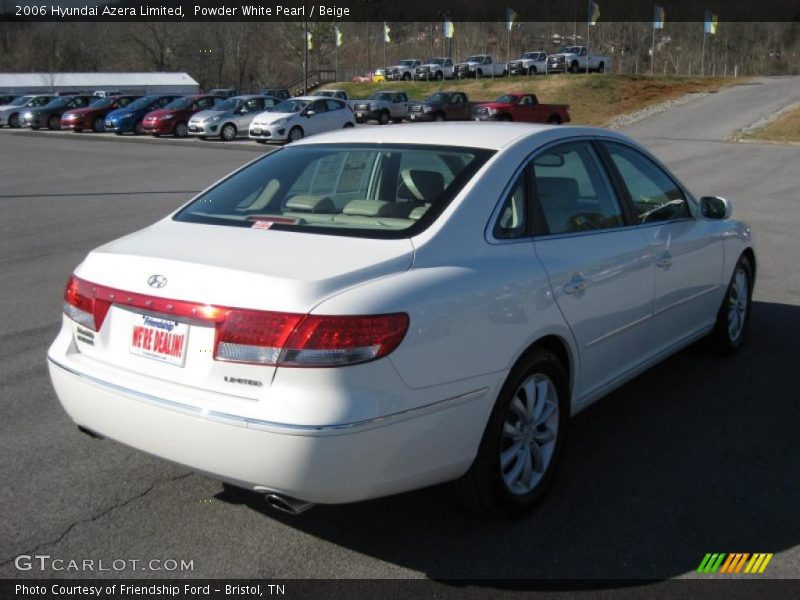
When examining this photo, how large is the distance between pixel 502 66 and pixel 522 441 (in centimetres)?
6730

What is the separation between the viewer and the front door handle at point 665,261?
4.72m

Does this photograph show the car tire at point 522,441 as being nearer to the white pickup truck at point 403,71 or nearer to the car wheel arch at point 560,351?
the car wheel arch at point 560,351

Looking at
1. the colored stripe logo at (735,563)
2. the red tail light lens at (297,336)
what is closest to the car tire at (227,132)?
the red tail light lens at (297,336)

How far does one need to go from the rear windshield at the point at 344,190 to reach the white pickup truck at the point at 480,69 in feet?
212

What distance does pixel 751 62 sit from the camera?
97.6 meters

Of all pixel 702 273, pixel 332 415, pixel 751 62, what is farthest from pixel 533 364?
pixel 751 62

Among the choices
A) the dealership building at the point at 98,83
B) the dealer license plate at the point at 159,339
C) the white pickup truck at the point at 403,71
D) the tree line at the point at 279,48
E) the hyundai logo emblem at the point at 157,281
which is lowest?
the dealer license plate at the point at 159,339

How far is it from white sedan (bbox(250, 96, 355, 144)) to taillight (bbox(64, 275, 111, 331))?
1074 inches

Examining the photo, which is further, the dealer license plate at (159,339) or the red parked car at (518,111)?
the red parked car at (518,111)

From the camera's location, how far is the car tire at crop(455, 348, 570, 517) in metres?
3.50

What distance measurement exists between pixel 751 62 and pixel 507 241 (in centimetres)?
10525

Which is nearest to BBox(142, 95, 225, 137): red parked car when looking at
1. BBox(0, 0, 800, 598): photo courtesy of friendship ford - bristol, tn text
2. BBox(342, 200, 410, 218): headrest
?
BBox(0, 0, 800, 598): photo courtesy of friendship ford - bristol, tn text

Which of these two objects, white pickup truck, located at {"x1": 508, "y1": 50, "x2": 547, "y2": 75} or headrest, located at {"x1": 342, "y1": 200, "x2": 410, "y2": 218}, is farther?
white pickup truck, located at {"x1": 508, "y1": 50, "x2": 547, "y2": 75}

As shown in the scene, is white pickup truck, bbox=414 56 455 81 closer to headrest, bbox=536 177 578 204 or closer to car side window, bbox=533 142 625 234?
car side window, bbox=533 142 625 234
